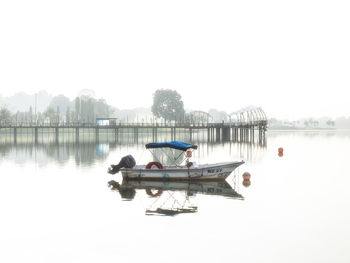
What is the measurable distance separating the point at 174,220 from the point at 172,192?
824cm

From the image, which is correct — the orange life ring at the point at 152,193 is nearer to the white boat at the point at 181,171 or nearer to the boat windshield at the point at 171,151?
the white boat at the point at 181,171

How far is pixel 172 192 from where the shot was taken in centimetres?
3022

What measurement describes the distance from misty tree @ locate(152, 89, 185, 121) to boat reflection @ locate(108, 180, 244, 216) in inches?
4841

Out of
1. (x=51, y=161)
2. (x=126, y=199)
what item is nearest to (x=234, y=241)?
(x=126, y=199)

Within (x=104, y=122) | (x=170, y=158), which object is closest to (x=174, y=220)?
(x=170, y=158)

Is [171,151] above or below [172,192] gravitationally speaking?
above

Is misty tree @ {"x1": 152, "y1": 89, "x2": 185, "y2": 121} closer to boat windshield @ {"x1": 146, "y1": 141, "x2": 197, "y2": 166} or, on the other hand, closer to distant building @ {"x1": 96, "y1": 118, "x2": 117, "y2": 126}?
distant building @ {"x1": 96, "y1": 118, "x2": 117, "y2": 126}

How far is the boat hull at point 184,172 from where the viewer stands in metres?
33.9

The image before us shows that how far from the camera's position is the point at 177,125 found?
118 metres

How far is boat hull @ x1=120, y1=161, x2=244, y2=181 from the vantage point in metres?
33.9

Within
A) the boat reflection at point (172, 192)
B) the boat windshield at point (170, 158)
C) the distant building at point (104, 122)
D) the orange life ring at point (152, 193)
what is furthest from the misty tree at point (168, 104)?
the orange life ring at point (152, 193)

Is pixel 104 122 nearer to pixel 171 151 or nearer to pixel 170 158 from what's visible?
pixel 171 151

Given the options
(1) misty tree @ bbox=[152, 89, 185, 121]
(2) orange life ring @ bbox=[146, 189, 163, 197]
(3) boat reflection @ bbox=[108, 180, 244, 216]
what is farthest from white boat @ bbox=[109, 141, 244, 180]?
(1) misty tree @ bbox=[152, 89, 185, 121]

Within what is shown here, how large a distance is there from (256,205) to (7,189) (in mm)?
18158
